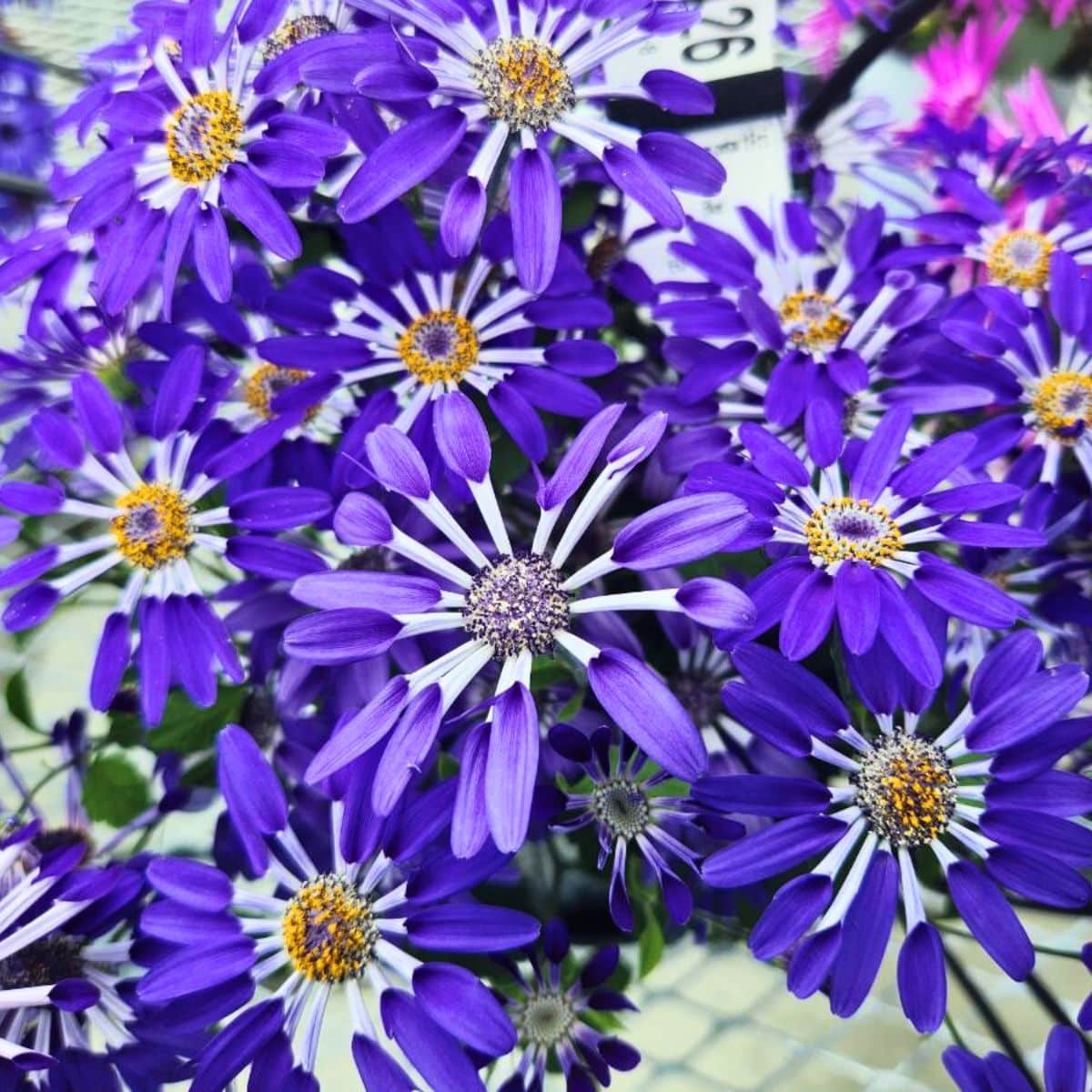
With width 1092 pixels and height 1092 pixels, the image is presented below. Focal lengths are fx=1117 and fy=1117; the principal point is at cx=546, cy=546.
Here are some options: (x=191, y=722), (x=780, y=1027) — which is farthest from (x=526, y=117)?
(x=780, y=1027)

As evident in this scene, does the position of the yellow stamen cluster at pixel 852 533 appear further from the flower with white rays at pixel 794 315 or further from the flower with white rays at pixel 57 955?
the flower with white rays at pixel 57 955

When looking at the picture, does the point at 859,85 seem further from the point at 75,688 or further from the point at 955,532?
the point at 75,688

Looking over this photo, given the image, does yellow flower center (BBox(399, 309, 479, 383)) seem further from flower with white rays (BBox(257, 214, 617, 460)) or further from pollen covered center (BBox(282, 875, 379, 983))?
pollen covered center (BBox(282, 875, 379, 983))

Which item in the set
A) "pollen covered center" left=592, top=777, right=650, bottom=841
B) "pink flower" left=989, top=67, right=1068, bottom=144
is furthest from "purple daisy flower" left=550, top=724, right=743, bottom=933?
"pink flower" left=989, top=67, right=1068, bottom=144

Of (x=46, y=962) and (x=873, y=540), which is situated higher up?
(x=873, y=540)

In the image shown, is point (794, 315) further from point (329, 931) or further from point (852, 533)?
point (329, 931)

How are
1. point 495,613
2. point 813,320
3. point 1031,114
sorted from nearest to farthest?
point 495,613
point 813,320
point 1031,114
